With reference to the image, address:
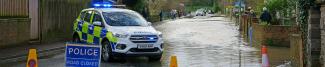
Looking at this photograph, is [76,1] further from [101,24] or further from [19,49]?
[101,24]

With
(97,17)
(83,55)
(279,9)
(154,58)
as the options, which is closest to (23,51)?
(97,17)

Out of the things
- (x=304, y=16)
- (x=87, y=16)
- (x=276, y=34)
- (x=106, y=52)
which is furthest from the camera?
(x=276, y=34)

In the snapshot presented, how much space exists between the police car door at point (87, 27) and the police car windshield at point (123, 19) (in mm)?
532

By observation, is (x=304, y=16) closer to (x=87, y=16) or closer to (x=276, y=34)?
(x=87, y=16)

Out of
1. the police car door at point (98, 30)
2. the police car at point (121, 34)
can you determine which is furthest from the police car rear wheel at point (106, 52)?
the police car door at point (98, 30)

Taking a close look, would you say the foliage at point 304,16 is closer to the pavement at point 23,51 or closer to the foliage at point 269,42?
the pavement at point 23,51

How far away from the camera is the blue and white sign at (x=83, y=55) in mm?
8320

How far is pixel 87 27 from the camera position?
47.8 ft

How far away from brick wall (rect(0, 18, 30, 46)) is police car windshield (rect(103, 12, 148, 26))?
13.0 ft

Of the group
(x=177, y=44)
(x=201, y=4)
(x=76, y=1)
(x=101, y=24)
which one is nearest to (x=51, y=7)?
(x=76, y=1)

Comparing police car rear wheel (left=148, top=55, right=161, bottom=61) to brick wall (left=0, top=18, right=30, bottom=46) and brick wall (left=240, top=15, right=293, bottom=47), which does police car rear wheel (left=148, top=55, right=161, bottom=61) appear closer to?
brick wall (left=0, top=18, right=30, bottom=46)

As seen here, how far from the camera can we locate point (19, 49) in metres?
16.6

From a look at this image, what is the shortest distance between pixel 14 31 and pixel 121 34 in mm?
5478

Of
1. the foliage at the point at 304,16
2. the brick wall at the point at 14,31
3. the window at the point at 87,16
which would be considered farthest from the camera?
the brick wall at the point at 14,31
